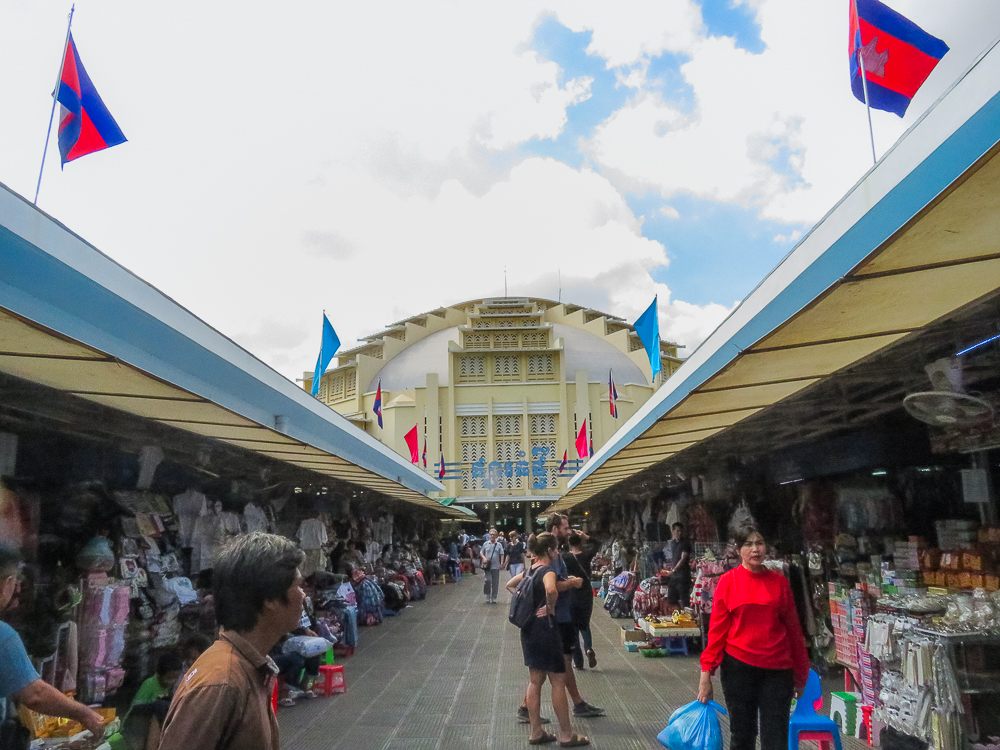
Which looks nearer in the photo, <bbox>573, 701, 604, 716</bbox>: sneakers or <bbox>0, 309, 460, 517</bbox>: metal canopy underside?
<bbox>0, 309, 460, 517</bbox>: metal canopy underside

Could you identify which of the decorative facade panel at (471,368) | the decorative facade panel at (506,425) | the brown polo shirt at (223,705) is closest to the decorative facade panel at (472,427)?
the decorative facade panel at (506,425)

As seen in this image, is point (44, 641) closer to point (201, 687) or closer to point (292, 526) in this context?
point (201, 687)

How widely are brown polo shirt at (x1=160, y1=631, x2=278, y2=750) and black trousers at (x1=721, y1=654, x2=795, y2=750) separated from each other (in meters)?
2.86

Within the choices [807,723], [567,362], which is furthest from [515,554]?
[567,362]

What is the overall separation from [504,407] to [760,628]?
34.8 m

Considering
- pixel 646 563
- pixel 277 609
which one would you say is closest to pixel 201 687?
pixel 277 609

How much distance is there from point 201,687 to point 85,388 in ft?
11.2

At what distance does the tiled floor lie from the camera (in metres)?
5.48

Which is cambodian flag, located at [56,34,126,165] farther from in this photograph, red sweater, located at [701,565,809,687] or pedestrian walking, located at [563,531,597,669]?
red sweater, located at [701,565,809,687]

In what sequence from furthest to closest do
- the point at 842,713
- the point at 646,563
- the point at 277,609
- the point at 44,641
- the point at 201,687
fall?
the point at 646,563, the point at 842,713, the point at 44,641, the point at 277,609, the point at 201,687

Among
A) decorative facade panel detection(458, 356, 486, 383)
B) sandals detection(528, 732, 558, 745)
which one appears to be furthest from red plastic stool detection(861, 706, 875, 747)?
decorative facade panel detection(458, 356, 486, 383)

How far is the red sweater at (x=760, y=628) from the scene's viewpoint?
385 cm

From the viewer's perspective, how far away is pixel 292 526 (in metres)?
9.90

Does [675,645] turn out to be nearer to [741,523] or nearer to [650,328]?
[741,523]
